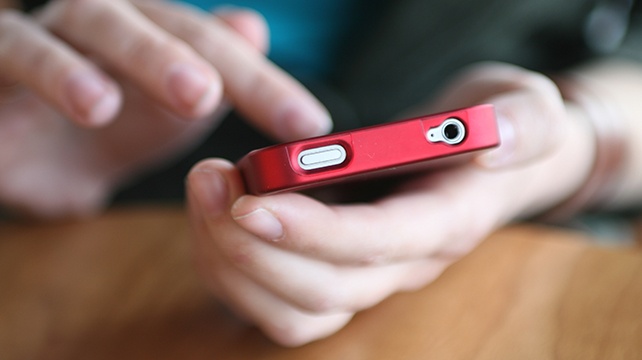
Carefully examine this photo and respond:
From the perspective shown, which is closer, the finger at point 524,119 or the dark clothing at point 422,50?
the finger at point 524,119

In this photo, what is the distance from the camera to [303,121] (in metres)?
0.58

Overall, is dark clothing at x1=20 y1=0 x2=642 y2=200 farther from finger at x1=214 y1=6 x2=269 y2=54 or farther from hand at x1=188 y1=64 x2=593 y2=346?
hand at x1=188 y1=64 x2=593 y2=346

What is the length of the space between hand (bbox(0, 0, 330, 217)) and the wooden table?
5.5 inches

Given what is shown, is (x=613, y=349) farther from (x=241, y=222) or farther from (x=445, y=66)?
(x=445, y=66)

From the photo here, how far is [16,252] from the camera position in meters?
0.66

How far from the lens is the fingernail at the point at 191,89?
559mm

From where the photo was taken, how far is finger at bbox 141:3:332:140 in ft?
1.92

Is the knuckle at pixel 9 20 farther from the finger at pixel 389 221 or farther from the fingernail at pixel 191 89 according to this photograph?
the finger at pixel 389 221

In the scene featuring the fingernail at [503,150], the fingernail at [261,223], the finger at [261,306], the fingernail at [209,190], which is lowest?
the finger at [261,306]

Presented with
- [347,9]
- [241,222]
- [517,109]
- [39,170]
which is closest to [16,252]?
[39,170]

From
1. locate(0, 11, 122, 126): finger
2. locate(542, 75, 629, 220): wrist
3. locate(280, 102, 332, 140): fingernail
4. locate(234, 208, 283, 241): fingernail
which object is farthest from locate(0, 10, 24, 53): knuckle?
locate(542, 75, 629, 220): wrist

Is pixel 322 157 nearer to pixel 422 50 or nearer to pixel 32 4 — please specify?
pixel 422 50

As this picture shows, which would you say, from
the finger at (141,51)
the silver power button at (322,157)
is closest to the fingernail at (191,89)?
the finger at (141,51)

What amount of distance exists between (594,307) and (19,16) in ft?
2.02
